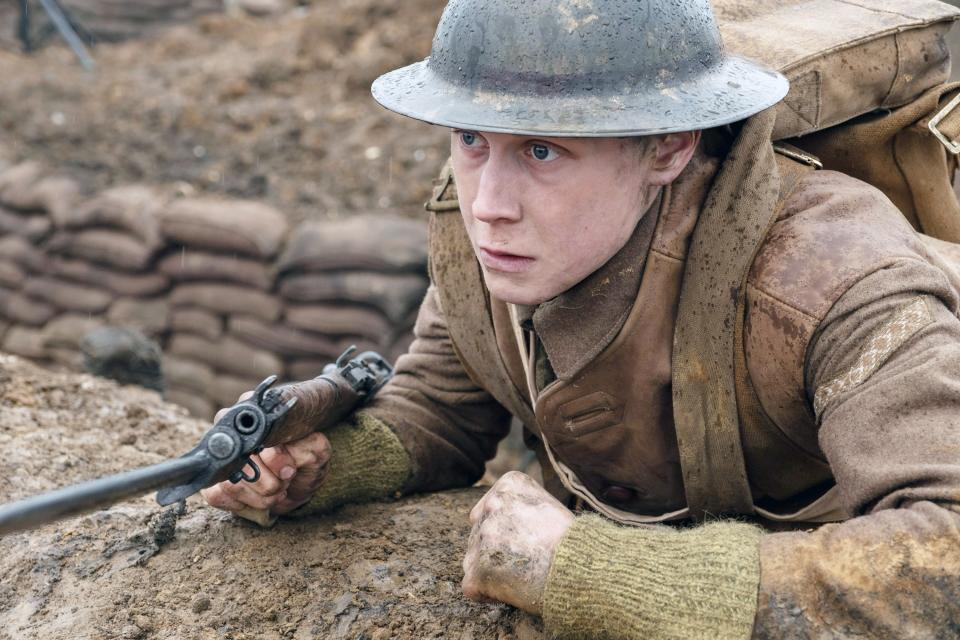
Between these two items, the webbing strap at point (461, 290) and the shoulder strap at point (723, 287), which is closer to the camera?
the shoulder strap at point (723, 287)

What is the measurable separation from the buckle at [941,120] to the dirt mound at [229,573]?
1297 millimetres

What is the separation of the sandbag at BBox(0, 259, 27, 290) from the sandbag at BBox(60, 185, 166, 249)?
21.3 inches

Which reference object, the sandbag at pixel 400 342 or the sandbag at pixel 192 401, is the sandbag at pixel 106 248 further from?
the sandbag at pixel 400 342

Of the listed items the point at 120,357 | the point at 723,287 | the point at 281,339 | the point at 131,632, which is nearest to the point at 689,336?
the point at 723,287

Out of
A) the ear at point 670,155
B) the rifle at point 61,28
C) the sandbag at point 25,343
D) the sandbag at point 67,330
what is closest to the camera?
the ear at point 670,155

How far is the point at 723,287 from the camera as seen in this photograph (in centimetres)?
210

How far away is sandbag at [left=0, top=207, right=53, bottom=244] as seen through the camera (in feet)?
23.8

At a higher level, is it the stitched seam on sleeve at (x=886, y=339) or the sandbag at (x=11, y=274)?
the stitched seam on sleeve at (x=886, y=339)

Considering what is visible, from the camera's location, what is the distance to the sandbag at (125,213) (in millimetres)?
6730

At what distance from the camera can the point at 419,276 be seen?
229 inches

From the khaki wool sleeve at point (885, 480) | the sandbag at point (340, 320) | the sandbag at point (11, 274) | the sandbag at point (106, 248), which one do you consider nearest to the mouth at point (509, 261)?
the khaki wool sleeve at point (885, 480)

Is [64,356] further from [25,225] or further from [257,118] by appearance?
[257,118]

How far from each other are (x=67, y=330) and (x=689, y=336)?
5839 millimetres

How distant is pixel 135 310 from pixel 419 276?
7.22ft
